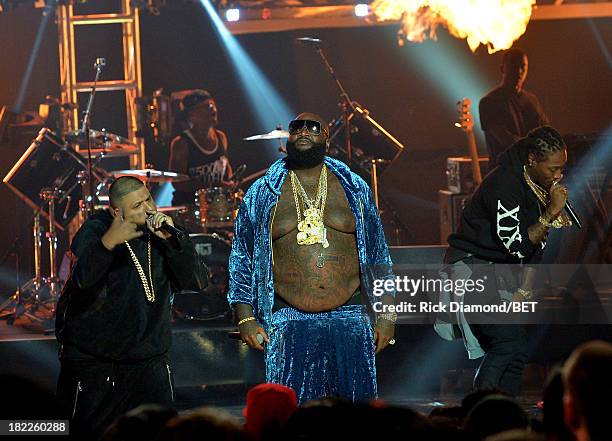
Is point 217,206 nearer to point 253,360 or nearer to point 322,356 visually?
point 253,360

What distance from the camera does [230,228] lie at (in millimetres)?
13664

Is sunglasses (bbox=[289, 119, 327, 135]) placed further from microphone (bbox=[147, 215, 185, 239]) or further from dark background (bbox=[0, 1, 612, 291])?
dark background (bbox=[0, 1, 612, 291])

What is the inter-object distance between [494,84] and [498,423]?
44.2ft

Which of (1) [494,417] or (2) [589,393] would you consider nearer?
(2) [589,393]

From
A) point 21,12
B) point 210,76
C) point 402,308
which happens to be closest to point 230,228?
point 402,308

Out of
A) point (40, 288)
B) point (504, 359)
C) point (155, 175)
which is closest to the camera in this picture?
point (504, 359)

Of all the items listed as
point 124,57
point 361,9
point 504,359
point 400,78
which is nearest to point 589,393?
point 504,359

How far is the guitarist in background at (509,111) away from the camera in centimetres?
1437

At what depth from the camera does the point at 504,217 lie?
26.2ft

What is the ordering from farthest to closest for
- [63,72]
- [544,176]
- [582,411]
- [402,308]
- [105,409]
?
[63,72] → [402,308] → [544,176] → [105,409] → [582,411]

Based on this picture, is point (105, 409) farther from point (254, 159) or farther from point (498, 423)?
point (254, 159)

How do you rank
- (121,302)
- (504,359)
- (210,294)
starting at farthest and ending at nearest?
(210,294), (504,359), (121,302)

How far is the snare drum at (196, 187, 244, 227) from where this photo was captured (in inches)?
529

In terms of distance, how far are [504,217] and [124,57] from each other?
9.51 meters
